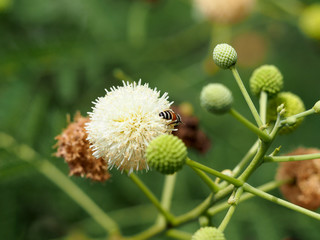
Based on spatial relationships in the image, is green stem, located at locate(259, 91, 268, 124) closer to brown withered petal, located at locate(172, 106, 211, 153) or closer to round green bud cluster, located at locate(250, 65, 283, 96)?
round green bud cluster, located at locate(250, 65, 283, 96)

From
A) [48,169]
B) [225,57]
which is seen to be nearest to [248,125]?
[225,57]

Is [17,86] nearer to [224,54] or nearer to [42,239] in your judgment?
[42,239]

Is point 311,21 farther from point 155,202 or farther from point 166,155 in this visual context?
point 166,155

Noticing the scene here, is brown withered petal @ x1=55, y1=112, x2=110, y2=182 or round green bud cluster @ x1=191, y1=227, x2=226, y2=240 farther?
brown withered petal @ x1=55, y1=112, x2=110, y2=182

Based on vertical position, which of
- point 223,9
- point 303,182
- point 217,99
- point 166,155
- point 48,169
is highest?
point 223,9

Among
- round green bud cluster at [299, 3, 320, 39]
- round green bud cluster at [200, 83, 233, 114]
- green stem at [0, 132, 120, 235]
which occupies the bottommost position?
round green bud cluster at [200, 83, 233, 114]

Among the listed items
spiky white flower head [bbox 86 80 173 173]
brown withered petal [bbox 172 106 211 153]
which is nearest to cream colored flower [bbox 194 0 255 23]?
brown withered petal [bbox 172 106 211 153]
